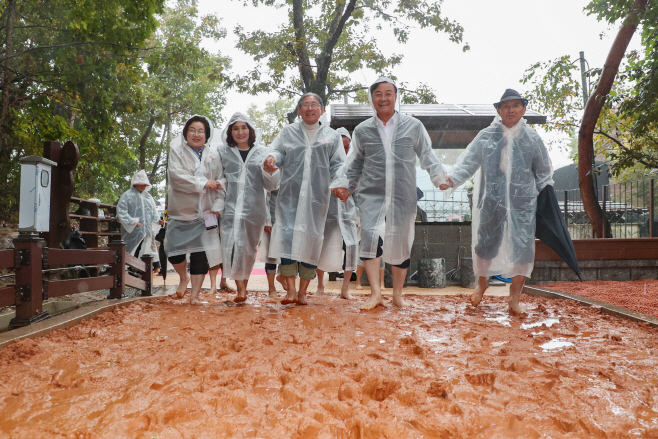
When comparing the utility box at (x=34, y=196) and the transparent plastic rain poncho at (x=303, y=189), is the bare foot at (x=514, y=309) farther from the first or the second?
the utility box at (x=34, y=196)

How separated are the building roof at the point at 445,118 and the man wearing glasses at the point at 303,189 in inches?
154

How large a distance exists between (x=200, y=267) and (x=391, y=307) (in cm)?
197

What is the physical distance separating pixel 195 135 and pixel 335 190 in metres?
1.68

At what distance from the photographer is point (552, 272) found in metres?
6.54

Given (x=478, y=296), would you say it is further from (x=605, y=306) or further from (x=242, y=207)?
(x=242, y=207)

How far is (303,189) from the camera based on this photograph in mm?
4512

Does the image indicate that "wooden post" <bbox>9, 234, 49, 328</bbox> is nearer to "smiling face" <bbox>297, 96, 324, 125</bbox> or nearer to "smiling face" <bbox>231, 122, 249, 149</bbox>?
"smiling face" <bbox>231, 122, 249, 149</bbox>

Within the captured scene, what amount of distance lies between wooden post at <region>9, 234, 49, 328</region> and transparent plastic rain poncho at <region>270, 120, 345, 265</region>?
187cm

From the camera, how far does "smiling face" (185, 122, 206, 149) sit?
4996 mm

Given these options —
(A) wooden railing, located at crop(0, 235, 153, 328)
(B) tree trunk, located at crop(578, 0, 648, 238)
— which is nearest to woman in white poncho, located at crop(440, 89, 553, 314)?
(A) wooden railing, located at crop(0, 235, 153, 328)

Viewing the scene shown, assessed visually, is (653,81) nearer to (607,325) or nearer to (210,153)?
(607,325)

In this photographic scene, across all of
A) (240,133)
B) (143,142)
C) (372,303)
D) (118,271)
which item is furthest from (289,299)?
(143,142)

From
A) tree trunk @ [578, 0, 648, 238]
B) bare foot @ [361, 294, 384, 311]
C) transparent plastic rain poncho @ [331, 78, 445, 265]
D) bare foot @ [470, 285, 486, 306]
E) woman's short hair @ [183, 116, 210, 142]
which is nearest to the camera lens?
bare foot @ [361, 294, 384, 311]

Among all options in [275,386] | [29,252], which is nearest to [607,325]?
[275,386]
